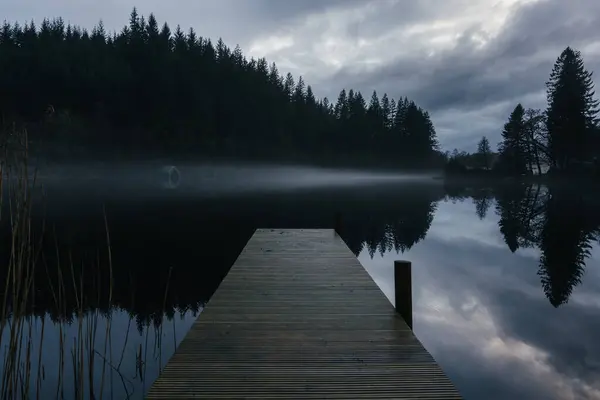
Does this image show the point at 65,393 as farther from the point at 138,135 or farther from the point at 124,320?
the point at 138,135

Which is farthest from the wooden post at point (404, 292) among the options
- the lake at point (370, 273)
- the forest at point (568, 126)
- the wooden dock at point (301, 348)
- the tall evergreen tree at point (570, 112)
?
the tall evergreen tree at point (570, 112)

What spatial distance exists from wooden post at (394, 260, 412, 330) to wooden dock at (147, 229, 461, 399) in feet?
0.34

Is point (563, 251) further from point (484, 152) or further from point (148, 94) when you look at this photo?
point (484, 152)

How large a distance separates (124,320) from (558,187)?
47.5 meters

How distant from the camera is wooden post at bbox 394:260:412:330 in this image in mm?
4250

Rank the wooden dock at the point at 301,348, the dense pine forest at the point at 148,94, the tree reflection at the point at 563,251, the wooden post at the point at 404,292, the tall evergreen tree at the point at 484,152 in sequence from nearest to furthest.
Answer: the wooden dock at the point at 301,348
the wooden post at the point at 404,292
the tree reflection at the point at 563,251
the dense pine forest at the point at 148,94
the tall evergreen tree at the point at 484,152

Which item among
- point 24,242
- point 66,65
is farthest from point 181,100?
point 24,242

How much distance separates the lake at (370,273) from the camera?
4.64 meters

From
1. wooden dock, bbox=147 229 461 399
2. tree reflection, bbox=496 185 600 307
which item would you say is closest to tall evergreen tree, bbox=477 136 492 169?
tree reflection, bbox=496 185 600 307

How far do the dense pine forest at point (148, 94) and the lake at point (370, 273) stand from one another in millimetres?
27953

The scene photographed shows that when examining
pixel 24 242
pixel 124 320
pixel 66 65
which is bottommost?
pixel 124 320

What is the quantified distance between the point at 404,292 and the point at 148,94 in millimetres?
52043

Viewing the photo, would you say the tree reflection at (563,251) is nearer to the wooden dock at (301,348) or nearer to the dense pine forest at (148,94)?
the wooden dock at (301,348)

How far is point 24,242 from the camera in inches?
101
